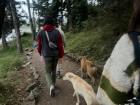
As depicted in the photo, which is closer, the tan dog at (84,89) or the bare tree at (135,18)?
the bare tree at (135,18)

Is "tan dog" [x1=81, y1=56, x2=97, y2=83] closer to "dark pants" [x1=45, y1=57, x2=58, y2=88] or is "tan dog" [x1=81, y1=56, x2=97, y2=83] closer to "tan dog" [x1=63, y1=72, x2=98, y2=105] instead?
"dark pants" [x1=45, y1=57, x2=58, y2=88]

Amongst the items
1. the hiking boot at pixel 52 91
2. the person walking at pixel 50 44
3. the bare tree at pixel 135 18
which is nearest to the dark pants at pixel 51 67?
the person walking at pixel 50 44

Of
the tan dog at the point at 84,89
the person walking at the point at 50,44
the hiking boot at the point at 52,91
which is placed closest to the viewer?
the tan dog at the point at 84,89

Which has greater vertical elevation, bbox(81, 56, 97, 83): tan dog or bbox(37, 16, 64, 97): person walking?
bbox(37, 16, 64, 97): person walking

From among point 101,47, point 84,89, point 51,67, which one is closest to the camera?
point 84,89

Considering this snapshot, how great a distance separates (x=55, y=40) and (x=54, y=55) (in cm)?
43

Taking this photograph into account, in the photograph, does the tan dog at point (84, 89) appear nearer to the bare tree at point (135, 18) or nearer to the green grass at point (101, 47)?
the green grass at point (101, 47)

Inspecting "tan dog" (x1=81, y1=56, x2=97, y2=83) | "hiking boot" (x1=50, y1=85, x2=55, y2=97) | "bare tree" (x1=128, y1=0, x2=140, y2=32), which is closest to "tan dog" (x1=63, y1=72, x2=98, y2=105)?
"hiking boot" (x1=50, y1=85, x2=55, y2=97)

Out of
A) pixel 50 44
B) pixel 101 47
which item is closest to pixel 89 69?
pixel 50 44

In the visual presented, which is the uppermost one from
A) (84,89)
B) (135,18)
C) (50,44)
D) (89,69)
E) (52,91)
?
(135,18)

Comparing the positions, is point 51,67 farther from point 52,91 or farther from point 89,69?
point 89,69

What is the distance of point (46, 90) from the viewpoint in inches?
437

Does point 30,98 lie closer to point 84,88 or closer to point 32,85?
point 32,85

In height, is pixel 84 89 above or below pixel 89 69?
above
